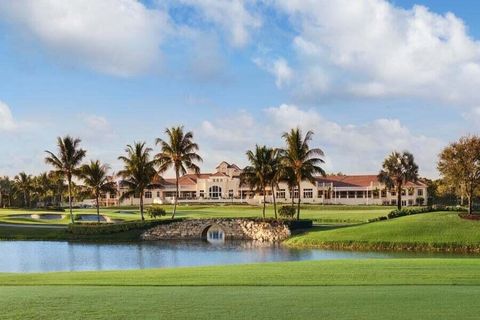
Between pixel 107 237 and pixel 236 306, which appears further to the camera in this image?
pixel 107 237

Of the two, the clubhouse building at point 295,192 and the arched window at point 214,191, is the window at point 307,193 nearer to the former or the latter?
the clubhouse building at point 295,192

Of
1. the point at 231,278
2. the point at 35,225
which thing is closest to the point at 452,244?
the point at 231,278

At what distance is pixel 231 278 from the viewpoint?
16969 millimetres

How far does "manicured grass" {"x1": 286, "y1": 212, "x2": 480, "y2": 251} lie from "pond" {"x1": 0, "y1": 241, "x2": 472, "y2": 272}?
271 cm

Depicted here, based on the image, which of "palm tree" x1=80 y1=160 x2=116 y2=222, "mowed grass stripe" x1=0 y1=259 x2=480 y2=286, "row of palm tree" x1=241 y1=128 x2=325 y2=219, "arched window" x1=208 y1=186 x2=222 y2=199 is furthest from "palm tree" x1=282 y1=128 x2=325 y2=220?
"arched window" x1=208 y1=186 x2=222 y2=199

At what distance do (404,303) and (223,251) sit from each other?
33.8m

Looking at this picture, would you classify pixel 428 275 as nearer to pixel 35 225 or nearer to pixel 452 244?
pixel 452 244

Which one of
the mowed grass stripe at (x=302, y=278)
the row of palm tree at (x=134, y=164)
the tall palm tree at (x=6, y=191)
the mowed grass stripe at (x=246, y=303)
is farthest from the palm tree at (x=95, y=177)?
the tall palm tree at (x=6, y=191)

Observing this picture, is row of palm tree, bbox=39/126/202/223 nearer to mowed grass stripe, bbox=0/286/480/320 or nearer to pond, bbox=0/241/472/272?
pond, bbox=0/241/472/272

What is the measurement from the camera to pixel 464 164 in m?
58.2

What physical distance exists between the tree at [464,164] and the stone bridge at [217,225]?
1798cm

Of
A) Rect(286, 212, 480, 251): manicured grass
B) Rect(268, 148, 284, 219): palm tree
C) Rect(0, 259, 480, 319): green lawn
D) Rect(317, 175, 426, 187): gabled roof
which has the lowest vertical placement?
Rect(286, 212, 480, 251): manicured grass

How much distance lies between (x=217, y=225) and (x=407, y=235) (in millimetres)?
20480

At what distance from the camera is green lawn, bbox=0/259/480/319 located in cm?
1027
